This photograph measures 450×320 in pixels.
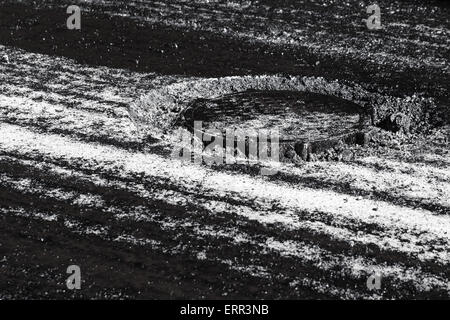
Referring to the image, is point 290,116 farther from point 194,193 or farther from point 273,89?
point 194,193

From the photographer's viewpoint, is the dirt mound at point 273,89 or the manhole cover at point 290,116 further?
the dirt mound at point 273,89

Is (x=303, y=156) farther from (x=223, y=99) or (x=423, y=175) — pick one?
(x=223, y=99)

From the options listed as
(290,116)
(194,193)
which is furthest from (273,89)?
(194,193)

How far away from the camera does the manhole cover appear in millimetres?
3295

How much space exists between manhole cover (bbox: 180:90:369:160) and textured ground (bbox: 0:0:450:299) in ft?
0.71

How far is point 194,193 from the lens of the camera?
2830 millimetres

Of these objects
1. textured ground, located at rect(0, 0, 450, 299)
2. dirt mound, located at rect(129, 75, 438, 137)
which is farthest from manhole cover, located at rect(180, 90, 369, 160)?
textured ground, located at rect(0, 0, 450, 299)

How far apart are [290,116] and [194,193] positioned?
98cm

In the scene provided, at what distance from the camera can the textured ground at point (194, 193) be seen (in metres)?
2.27

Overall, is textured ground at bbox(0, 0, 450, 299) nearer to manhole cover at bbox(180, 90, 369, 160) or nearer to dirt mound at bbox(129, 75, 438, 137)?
dirt mound at bbox(129, 75, 438, 137)

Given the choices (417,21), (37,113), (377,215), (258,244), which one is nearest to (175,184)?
(258,244)

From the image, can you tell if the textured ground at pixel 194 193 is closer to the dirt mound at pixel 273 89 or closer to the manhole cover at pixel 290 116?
the dirt mound at pixel 273 89

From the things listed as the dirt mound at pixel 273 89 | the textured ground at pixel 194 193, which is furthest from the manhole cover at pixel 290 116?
the textured ground at pixel 194 193

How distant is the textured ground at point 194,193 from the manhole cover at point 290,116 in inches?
8.5
